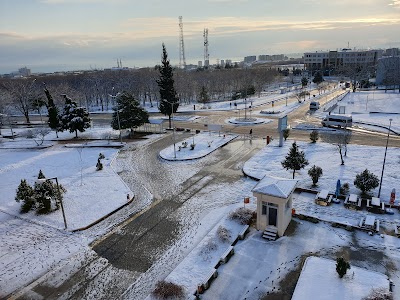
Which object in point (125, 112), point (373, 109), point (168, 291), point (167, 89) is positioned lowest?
point (168, 291)

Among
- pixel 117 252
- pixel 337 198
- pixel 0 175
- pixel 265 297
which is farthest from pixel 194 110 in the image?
pixel 265 297

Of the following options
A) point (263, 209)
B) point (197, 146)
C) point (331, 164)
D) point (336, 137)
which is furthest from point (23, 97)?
point (263, 209)

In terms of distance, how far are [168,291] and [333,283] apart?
22.2ft

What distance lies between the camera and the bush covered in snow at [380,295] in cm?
1155

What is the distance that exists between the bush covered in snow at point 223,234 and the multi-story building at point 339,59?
11358cm

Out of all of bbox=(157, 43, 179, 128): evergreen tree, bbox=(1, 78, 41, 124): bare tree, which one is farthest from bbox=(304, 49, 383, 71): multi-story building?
bbox=(1, 78, 41, 124): bare tree

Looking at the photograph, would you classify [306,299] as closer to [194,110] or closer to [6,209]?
[6,209]

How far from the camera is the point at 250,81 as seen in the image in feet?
267

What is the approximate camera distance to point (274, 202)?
51.9 feet

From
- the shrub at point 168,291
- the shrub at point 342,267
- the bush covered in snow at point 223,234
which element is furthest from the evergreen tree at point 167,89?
the shrub at point 342,267

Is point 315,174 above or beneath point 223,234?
above

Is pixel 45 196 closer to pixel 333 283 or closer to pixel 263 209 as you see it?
pixel 263 209

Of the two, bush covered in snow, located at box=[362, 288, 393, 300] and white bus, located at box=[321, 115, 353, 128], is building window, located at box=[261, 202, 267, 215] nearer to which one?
bush covered in snow, located at box=[362, 288, 393, 300]

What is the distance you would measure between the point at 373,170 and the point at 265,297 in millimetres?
15963
